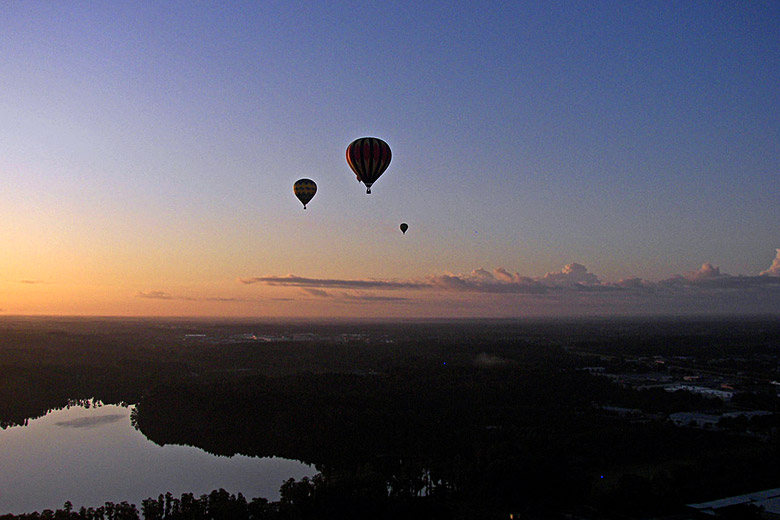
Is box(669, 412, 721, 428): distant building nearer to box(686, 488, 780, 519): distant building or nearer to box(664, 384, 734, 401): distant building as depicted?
box(664, 384, 734, 401): distant building

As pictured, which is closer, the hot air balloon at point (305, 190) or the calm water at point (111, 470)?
the calm water at point (111, 470)

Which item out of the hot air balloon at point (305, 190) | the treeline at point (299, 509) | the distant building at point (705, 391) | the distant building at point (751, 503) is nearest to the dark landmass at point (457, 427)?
the treeline at point (299, 509)

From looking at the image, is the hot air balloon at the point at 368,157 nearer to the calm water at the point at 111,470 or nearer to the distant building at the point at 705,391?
the calm water at the point at 111,470

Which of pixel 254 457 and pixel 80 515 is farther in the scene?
pixel 254 457

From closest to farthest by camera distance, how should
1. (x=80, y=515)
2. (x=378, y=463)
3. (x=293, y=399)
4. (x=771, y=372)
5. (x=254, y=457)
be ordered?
(x=80, y=515)
(x=378, y=463)
(x=254, y=457)
(x=293, y=399)
(x=771, y=372)

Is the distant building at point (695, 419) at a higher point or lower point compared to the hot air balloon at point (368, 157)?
lower

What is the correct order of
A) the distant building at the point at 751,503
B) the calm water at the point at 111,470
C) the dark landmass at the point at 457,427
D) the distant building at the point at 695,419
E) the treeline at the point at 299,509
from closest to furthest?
1. the distant building at the point at 751,503
2. the treeline at the point at 299,509
3. the dark landmass at the point at 457,427
4. the calm water at the point at 111,470
5. the distant building at the point at 695,419

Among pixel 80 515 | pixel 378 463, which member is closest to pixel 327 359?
pixel 378 463

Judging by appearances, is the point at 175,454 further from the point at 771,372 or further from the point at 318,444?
the point at 771,372
